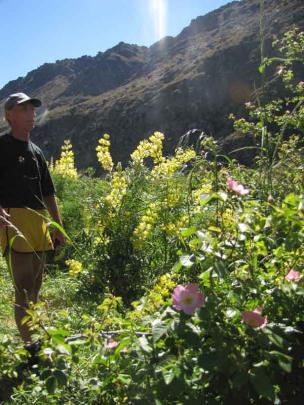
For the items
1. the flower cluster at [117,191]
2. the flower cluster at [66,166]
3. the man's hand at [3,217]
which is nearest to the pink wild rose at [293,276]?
the man's hand at [3,217]

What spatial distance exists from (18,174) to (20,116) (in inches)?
15.4

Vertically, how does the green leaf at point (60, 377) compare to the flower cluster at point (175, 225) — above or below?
above

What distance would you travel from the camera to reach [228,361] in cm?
132

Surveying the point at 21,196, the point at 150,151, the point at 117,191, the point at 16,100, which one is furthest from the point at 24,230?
the point at 150,151

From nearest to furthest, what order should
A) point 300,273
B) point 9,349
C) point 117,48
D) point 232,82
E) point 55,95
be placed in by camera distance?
point 300,273, point 9,349, point 232,82, point 55,95, point 117,48

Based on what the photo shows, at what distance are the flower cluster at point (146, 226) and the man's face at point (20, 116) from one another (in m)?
1.16

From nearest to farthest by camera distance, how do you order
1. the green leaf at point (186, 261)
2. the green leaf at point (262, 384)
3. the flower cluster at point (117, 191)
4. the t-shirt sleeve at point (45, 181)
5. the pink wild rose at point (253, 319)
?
the green leaf at point (262, 384)
the pink wild rose at point (253, 319)
the green leaf at point (186, 261)
the t-shirt sleeve at point (45, 181)
the flower cluster at point (117, 191)

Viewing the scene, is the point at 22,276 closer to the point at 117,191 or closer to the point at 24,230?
the point at 24,230

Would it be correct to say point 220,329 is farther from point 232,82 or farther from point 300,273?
point 232,82

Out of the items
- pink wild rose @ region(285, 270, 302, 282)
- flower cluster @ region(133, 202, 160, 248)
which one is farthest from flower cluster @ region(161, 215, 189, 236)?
pink wild rose @ region(285, 270, 302, 282)

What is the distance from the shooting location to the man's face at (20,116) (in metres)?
3.41

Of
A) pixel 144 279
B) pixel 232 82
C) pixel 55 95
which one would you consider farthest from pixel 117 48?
pixel 144 279

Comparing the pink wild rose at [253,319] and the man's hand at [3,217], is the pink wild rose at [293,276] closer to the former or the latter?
the pink wild rose at [253,319]

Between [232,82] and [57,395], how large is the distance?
64691mm
